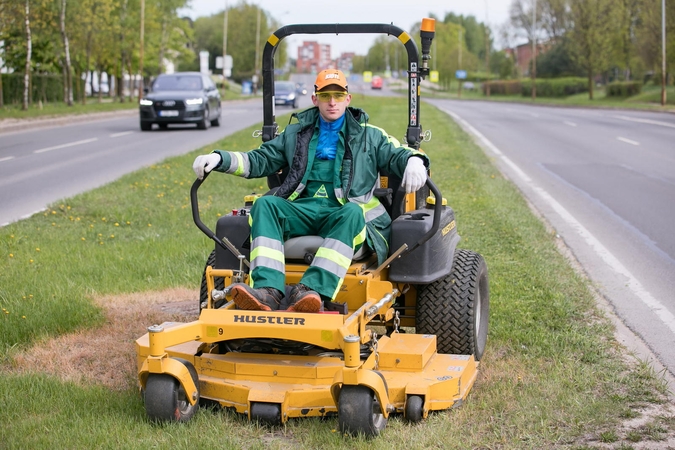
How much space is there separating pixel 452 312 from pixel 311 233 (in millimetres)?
958

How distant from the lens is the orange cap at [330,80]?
5387mm

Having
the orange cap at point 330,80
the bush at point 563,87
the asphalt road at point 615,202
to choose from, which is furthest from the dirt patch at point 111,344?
the bush at point 563,87

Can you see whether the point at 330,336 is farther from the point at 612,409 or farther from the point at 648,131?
the point at 648,131

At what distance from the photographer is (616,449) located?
13.3 feet

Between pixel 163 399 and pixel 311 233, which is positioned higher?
pixel 311 233

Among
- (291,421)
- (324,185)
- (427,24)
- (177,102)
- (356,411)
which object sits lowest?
(291,421)

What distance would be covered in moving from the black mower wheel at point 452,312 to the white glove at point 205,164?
56.8 inches

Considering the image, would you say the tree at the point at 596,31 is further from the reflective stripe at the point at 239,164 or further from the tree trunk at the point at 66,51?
the reflective stripe at the point at 239,164

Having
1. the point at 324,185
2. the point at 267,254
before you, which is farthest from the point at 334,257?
the point at 324,185

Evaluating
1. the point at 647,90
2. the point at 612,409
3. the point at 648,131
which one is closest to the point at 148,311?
the point at 612,409

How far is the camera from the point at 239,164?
539 cm

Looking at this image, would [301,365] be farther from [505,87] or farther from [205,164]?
[505,87]

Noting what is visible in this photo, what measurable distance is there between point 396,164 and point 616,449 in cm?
210

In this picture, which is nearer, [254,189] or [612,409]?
[612,409]
